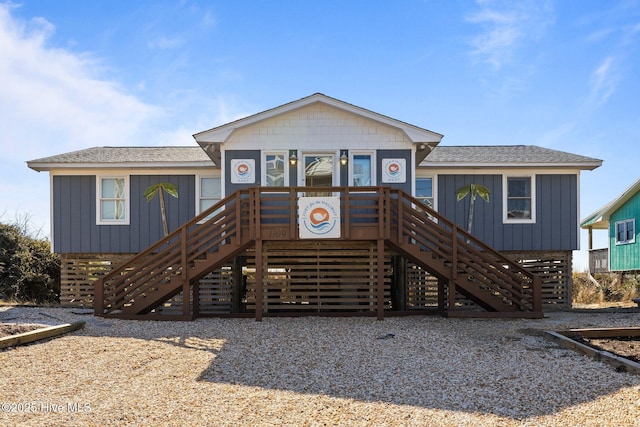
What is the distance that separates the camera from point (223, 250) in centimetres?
1127

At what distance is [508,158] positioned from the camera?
594 inches

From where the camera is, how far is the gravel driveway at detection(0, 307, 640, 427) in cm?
518

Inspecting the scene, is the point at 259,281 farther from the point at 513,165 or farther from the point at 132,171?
the point at 513,165

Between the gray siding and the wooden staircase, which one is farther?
the gray siding

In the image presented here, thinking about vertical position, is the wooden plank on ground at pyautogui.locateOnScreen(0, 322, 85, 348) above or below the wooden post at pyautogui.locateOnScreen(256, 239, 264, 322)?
below

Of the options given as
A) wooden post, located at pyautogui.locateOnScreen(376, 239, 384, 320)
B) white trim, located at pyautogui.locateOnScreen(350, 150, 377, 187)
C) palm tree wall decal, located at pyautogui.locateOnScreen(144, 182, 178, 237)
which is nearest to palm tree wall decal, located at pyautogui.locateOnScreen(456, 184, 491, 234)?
white trim, located at pyautogui.locateOnScreen(350, 150, 377, 187)

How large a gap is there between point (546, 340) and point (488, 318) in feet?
8.79

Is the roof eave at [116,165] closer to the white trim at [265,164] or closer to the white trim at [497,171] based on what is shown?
the white trim at [265,164]

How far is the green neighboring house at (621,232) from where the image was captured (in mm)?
22691

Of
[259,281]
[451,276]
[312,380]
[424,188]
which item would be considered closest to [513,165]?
[424,188]

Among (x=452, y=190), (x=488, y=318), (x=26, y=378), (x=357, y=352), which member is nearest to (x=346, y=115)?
(x=452, y=190)

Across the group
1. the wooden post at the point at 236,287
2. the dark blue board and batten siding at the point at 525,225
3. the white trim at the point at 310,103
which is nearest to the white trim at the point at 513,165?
the dark blue board and batten siding at the point at 525,225

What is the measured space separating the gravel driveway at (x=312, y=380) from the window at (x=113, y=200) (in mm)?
6084

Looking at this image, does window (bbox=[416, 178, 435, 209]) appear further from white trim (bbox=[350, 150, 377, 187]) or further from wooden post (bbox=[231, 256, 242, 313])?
wooden post (bbox=[231, 256, 242, 313])
